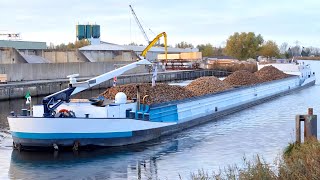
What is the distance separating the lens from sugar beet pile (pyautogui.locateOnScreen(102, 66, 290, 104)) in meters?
23.3

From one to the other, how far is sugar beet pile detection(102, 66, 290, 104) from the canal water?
191 cm

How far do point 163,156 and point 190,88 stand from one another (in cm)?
1359

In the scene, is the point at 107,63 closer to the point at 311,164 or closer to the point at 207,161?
the point at 207,161

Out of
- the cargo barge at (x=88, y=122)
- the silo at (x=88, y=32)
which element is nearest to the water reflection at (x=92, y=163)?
the cargo barge at (x=88, y=122)

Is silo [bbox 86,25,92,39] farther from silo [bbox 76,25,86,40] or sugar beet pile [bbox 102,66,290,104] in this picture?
sugar beet pile [bbox 102,66,290,104]

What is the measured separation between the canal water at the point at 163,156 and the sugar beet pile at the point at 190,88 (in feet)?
6.28

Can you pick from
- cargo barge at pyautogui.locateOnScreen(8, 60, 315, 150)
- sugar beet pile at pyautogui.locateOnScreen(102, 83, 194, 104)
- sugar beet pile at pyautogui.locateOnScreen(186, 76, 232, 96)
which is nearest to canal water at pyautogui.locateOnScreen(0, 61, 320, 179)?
cargo barge at pyautogui.locateOnScreen(8, 60, 315, 150)

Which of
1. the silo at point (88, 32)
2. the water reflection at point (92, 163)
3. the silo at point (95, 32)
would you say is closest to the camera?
the water reflection at point (92, 163)

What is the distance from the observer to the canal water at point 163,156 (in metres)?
15.9

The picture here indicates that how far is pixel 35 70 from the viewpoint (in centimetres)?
4906

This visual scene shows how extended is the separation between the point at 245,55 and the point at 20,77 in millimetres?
77553

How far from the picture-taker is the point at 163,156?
18188 millimetres

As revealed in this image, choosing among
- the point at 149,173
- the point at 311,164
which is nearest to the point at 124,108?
the point at 149,173

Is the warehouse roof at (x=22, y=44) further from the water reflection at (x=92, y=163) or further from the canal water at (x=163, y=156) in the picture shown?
the water reflection at (x=92, y=163)
